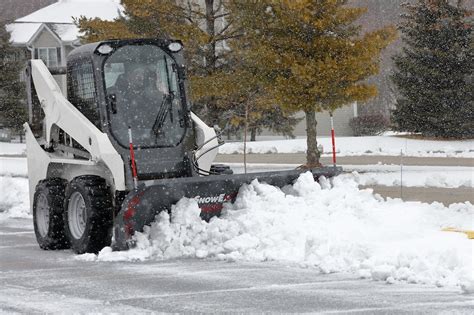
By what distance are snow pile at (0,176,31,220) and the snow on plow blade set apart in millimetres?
6680

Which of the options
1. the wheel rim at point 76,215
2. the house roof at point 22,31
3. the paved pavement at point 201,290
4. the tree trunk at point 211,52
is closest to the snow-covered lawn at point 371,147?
the tree trunk at point 211,52

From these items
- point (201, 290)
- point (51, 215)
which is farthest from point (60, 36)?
point (201, 290)

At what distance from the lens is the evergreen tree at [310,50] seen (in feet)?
82.7

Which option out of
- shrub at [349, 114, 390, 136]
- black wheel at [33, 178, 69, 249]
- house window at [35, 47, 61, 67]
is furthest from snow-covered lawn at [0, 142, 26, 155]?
black wheel at [33, 178, 69, 249]

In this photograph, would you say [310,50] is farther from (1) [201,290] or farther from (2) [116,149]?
(1) [201,290]

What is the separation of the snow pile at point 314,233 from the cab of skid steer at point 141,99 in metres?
1.14

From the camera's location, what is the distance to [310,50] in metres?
26.0

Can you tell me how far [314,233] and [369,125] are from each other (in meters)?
43.4

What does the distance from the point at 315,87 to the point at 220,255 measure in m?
14.5

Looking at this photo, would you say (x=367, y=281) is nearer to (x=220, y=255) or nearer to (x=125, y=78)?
(x=220, y=255)

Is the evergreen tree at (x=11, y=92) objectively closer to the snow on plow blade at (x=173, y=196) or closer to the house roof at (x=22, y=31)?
the house roof at (x=22, y=31)

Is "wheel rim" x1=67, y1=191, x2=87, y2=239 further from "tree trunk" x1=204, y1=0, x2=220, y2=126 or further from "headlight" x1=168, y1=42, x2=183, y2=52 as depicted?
"tree trunk" x1=204, y1=0, x2=220, y2=126

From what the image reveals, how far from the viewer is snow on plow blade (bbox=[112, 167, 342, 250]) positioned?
11477 millimetres

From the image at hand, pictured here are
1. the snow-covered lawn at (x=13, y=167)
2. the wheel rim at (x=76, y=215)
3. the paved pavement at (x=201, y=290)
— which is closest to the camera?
the paved pavement at (x=201, y=290)
